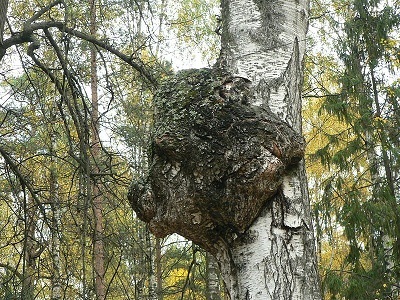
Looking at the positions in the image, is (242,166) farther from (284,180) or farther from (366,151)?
(366,151)

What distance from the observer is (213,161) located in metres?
1.54

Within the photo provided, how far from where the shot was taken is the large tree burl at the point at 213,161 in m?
1.52

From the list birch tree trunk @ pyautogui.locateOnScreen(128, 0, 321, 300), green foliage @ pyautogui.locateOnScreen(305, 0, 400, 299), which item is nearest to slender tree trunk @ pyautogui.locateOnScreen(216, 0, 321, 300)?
birch tree trunk @ pyautogui.locateOnScreen(128, 0, 321, 300)

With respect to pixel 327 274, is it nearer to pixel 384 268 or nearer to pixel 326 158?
pixel 384 268

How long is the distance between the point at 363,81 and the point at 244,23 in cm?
715

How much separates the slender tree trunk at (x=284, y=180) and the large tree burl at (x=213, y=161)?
0.04 m

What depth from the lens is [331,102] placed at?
26.7 ft

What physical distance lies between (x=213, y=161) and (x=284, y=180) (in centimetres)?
21

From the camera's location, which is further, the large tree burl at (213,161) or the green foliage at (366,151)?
the green foliage at (366,151)

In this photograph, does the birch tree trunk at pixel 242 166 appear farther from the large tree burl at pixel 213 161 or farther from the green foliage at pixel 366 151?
the green foliage at pixel 366 151

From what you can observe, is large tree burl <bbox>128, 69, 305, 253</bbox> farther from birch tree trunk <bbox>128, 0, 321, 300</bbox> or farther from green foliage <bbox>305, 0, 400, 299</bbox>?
green foliage <bbox>305, 0, 400, 299</bbox>

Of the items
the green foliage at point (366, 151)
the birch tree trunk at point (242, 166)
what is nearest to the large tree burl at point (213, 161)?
the birch tree trunk at point (242, 166)

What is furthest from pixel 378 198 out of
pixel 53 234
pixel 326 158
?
pixel 53 234

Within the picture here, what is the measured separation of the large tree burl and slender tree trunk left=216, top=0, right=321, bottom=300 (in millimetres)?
42
